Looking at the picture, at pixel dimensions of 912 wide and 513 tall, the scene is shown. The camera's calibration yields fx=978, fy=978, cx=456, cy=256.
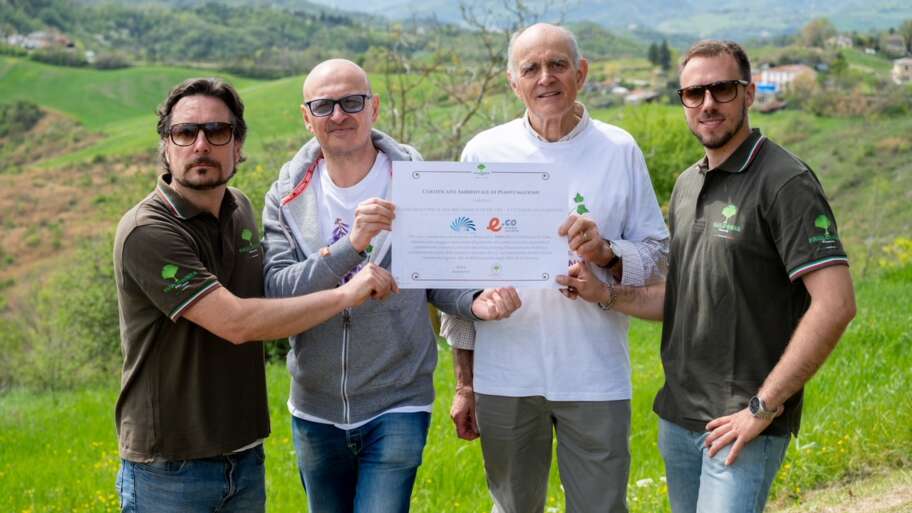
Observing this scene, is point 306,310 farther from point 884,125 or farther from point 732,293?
point 884,125

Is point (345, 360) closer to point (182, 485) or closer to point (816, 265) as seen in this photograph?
point (182, 485)

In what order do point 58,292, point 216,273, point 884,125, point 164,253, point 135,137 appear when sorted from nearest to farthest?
point 164,253 < point 216,273 < point 58,292 < point 884,125 < point 135,137

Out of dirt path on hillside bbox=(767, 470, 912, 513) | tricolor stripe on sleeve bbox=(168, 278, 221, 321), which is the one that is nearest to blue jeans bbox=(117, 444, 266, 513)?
tricolor stripe on sleeve bbox=(168, 278, 221, 321)

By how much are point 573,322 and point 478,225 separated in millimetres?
655

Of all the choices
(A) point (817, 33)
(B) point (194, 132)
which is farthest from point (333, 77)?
(A) point (817, 33)

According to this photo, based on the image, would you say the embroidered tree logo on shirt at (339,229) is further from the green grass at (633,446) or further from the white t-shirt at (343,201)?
the green grass at (633,446)

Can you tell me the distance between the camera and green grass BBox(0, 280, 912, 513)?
6.78 meters

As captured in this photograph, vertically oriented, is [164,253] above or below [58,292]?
above

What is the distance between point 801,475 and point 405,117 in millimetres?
11274

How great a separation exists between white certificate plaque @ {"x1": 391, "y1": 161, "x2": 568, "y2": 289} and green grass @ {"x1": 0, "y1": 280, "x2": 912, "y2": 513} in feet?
8.77

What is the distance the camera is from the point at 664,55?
10181 cm

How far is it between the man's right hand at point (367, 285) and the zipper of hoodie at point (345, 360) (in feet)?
0.78

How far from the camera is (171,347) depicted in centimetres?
391

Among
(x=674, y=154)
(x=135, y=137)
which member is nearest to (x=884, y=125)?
(x=674, y=154)
